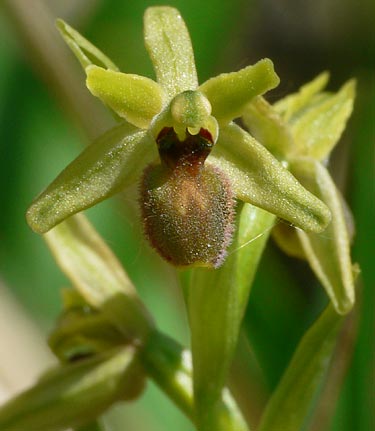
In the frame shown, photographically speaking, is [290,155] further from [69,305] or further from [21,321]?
[21,321]

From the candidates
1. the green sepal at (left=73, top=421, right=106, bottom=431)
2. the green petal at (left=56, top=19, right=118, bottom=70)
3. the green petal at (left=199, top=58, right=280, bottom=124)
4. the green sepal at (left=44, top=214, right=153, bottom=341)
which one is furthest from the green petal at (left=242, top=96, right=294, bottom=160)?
the green sepal at (left=73, top=421, right=106, bottom=431)

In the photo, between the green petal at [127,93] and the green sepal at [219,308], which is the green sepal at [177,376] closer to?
the green sepal at [219,308]

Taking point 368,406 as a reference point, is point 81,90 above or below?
above

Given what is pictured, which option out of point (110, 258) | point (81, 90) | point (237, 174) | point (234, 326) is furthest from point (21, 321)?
point (237, 174)

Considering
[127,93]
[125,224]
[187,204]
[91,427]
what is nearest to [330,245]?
[187,204]

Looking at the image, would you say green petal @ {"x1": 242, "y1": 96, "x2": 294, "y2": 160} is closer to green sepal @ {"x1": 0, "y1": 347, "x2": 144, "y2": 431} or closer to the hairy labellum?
the hairy labellum

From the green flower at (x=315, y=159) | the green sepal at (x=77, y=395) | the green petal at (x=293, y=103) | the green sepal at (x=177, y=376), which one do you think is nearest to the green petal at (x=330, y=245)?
the green flower at (x=315, y=159)
